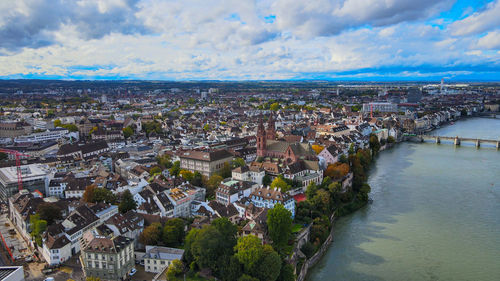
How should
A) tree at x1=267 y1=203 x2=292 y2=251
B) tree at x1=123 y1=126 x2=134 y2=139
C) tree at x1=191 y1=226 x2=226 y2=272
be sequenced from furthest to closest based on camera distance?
tree at x1=123 y1=126 x2=134 y2=139
tree at x1=267 y1=203 x2=292 y2=251
tree at x1=191 y1=226 x2=226 y2=272

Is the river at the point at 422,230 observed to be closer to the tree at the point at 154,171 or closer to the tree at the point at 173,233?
the tree at the point at 173,233

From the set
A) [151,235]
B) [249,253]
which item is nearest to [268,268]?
[249,253]

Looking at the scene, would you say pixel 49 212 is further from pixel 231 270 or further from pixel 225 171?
pixel 225 171

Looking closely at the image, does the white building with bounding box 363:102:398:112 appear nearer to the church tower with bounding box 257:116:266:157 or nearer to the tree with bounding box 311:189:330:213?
the church tower with bounding box 257:116:266:157

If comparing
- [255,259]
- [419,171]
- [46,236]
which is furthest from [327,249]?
[419,171]

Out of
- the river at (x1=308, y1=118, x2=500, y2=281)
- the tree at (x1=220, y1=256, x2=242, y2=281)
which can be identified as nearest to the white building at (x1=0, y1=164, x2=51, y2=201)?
the tree at (x1=220, y1=256, x2=242, y2=281)

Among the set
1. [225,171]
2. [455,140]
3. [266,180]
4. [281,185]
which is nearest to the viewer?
[281,185]
